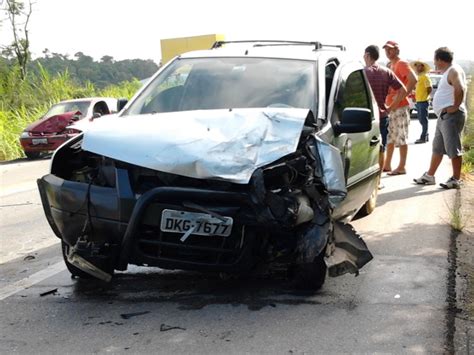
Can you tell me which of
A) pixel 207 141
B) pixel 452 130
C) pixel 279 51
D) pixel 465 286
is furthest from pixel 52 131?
pixel 465 286

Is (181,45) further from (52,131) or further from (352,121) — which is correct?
(352,121)

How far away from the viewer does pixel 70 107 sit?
17.3 meters

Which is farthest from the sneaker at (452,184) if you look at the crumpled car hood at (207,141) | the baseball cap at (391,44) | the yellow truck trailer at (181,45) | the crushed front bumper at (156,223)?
the yellow truck trailer at (181,45)

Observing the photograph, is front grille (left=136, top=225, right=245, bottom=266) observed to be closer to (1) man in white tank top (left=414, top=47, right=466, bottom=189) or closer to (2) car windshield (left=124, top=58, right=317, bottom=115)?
(2) car windshield (left=124, top=58, right=317, bottom=115)

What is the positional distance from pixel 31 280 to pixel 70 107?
1272 cm

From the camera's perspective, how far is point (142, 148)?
13.8 feet

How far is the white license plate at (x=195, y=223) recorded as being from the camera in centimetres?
400

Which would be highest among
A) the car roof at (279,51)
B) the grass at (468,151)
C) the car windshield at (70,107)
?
the car roof at (279,51)

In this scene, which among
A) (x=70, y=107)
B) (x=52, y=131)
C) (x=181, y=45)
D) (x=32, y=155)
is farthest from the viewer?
(x=181, y=45)

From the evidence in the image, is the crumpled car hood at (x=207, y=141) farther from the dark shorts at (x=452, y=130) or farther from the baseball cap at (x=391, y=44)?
the baseball cap at (x=391, y=44)

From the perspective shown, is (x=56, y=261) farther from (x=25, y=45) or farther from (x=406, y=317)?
(x=25, y=45)

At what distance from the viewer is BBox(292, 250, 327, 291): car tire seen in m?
4.50

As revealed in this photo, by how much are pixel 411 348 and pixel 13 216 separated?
588cm

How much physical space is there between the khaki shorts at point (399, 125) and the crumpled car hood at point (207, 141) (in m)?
5.60
